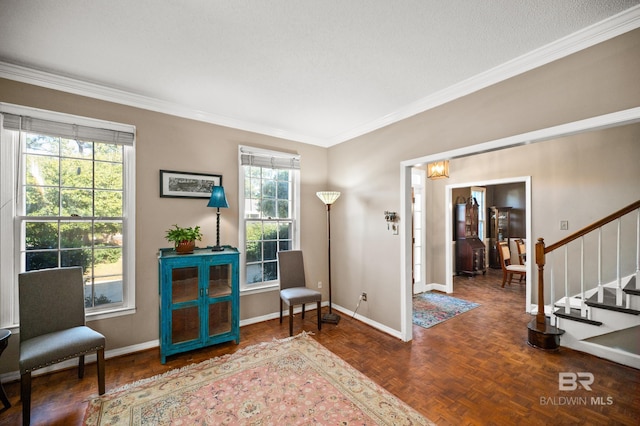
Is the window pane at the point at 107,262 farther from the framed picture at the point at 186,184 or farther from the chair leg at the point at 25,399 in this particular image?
the chair leg at the point at 25,399

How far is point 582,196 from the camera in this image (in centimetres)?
391

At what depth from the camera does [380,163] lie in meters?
3.62

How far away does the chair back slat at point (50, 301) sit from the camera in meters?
2.24

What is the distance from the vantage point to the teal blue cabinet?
8.95ft

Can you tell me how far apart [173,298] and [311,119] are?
273cm

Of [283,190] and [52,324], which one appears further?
[283,190]

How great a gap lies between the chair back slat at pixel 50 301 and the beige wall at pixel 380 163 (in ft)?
1.28

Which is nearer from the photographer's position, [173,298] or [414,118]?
[173,298]

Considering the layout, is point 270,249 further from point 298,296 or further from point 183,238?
point 183,238

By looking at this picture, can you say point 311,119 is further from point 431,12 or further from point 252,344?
point 252,344

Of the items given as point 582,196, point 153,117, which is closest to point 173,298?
point 153,117

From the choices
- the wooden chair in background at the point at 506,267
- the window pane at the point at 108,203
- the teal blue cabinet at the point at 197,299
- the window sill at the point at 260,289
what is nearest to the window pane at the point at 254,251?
the window sill at the point at 260,289

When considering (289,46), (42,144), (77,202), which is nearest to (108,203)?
(77,202)

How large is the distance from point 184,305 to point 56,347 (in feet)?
3.20
